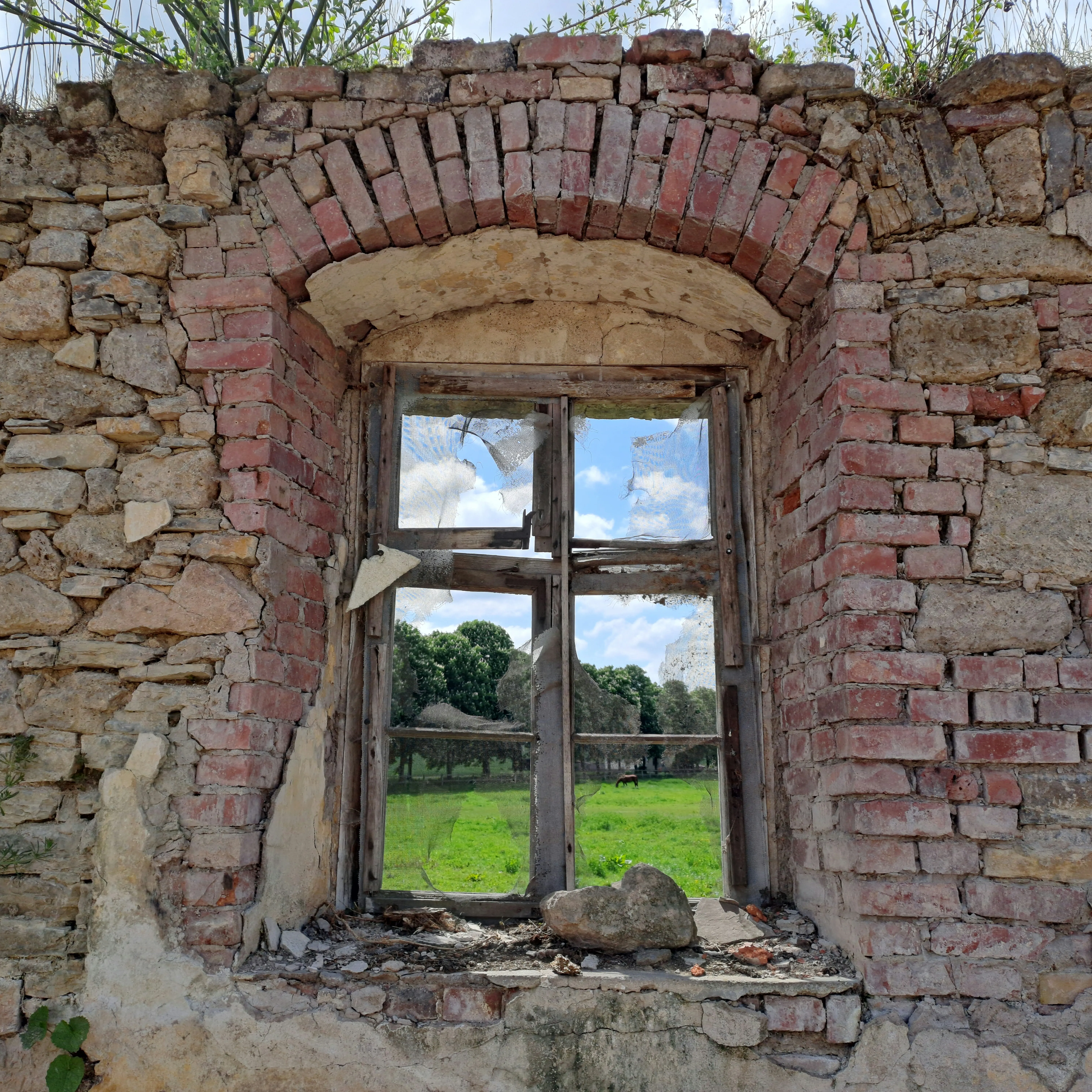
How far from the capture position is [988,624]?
244cm

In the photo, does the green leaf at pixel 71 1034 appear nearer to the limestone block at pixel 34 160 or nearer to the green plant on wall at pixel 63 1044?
the green plant on wall at pixel 63 1044

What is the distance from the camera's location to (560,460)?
10.7 feet

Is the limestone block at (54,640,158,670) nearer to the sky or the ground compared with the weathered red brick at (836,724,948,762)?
nearer to the sky

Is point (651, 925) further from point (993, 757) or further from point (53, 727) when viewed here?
point (53, 727)

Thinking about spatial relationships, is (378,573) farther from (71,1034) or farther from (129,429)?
(71,1034)

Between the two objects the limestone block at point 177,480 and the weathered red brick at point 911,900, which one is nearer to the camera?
the weathered red brick at point 911,900

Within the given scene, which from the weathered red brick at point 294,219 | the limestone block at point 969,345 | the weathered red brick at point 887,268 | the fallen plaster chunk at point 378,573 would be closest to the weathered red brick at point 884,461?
the limestone block at point 969,345

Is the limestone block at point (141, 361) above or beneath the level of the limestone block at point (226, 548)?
above

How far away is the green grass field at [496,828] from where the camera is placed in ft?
9.77

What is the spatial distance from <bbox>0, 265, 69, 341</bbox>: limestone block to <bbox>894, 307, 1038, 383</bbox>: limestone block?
2491 millimetres

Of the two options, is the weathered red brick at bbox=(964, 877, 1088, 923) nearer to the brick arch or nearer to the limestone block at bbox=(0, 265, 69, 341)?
the brick arch

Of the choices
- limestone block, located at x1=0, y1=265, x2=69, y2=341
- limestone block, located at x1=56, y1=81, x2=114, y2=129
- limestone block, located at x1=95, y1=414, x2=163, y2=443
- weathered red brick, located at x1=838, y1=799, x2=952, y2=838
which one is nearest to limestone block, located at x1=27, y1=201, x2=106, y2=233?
limestone block, located at x1=0, y1=265, x2=69, y2=341

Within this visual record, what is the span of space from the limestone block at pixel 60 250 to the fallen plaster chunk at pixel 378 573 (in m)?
1.26

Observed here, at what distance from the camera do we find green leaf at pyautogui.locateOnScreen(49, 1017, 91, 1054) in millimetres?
2283
